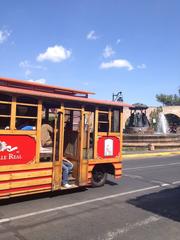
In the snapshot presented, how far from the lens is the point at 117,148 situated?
1095cm

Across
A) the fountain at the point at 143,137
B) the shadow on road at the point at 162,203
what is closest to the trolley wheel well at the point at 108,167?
the shadow on road at the point at 162,203

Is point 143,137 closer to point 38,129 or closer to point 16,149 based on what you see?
point 38,129

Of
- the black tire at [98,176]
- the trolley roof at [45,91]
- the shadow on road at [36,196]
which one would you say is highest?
the trolley roof at [45,91]

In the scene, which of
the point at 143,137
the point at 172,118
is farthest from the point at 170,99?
the point at 143,137

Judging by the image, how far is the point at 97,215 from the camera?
24.7 feet

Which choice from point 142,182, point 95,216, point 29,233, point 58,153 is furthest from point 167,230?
point 142,182

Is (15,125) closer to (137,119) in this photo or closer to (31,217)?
(31,217)

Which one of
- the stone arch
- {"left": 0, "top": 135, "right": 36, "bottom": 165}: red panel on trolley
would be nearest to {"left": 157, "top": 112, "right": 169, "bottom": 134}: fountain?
the stone arch

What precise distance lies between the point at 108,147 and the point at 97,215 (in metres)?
3.34

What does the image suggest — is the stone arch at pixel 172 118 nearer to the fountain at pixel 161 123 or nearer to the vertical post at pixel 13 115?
the fountain at pixel 161 123

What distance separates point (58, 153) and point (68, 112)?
124 cm

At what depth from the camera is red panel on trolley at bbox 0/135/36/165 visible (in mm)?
7972

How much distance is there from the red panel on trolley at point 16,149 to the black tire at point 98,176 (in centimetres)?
270

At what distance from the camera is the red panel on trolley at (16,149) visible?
26.2 feet
